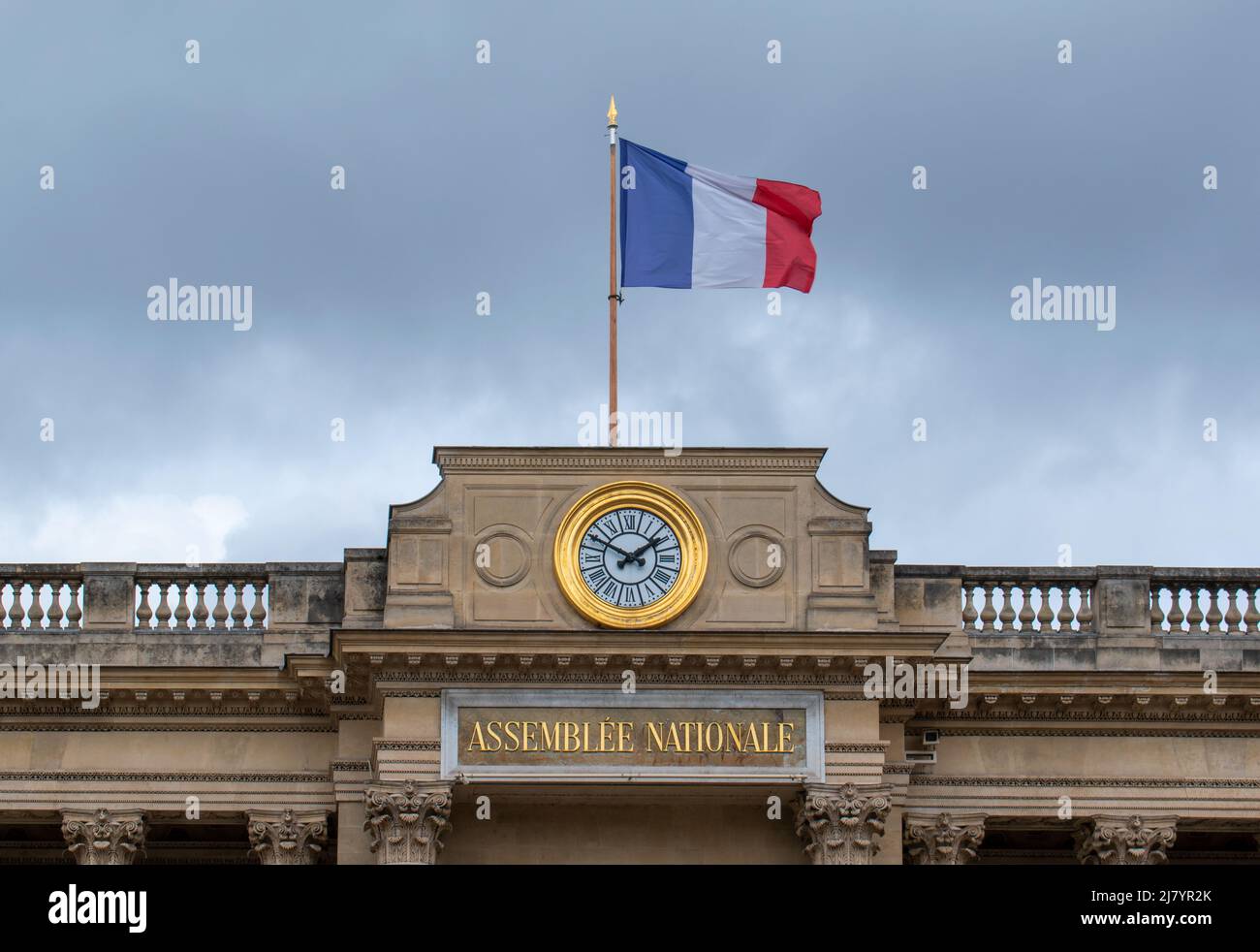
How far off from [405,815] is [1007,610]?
1092 cm

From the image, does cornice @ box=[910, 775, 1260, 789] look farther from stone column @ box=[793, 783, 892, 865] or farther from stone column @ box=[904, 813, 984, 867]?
stone column @ box=[793, 783, 892, 865]

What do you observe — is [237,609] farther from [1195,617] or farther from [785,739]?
[1195,617]

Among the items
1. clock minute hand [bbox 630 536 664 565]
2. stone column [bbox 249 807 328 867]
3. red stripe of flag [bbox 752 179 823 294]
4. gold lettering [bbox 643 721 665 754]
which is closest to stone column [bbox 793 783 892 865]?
gold lettering [bbox 643 721 665 754]

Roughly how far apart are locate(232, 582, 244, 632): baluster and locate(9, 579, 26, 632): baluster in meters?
3.54

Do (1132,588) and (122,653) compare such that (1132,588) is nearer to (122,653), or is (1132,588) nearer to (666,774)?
(666,774)

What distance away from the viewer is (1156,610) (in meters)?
53.6

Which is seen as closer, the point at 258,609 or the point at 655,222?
the point at 258,609

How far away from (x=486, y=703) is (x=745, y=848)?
4.97 meters

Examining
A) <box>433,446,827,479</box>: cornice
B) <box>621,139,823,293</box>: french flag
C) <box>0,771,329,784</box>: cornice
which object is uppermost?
<box>621,139,823,293</box>: french flag

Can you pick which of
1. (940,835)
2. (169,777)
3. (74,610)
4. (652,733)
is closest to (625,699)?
(652,733)

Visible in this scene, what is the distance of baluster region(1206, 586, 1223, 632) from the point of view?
5331 centimetres
